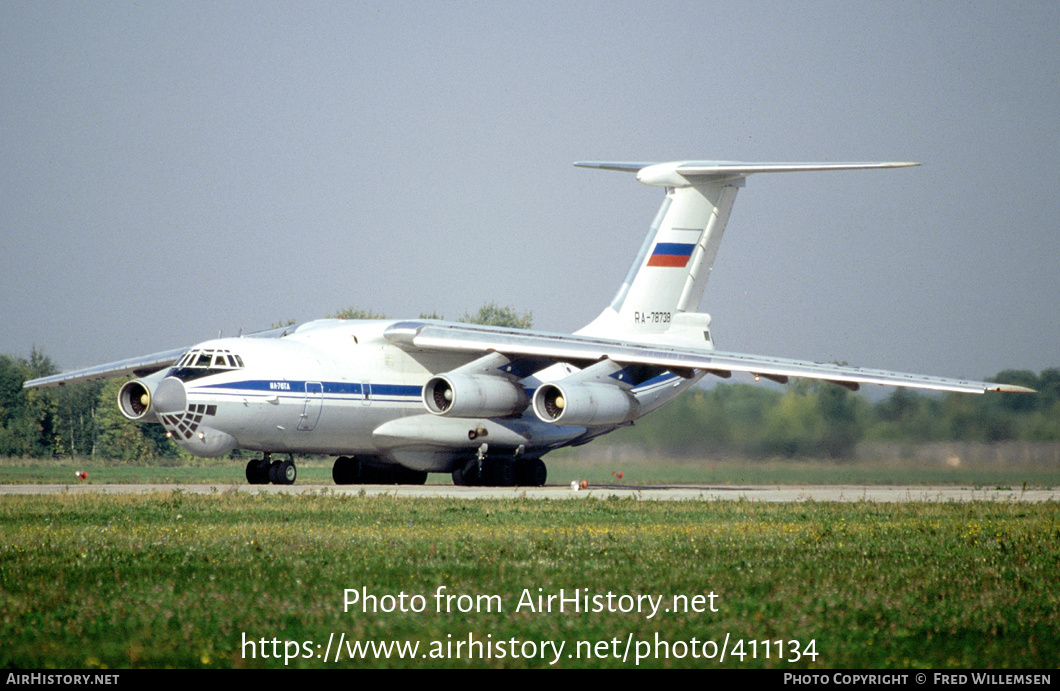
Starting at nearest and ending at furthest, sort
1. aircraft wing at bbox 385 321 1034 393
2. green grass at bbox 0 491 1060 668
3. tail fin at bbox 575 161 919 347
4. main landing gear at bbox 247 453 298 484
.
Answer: green grass at bbox 0 491 1060 668 < aircraft wing at bbox 385 321 1034 393 < main landing gear at bbox 247 453 298 484 < tail fin at bbox 575 161 919 347

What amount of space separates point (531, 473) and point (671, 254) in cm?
524

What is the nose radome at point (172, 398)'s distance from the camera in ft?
66.0

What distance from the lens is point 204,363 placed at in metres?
20.7

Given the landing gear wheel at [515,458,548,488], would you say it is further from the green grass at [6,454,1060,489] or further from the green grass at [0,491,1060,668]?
the green grass at [0,491,1060,668]

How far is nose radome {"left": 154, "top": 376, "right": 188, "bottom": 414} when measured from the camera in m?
20.1

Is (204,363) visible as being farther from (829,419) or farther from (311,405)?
(829,419)

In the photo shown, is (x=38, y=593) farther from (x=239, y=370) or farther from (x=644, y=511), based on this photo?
(x=239, y=370)

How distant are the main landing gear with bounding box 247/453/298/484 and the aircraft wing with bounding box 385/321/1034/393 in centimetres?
297

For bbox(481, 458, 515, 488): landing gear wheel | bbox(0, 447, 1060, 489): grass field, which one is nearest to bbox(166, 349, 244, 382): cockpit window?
bbox(0, 447, 1060, 489): grass field

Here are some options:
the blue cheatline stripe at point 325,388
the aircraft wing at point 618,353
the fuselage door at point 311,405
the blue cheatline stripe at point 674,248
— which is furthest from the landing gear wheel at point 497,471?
the blue cheatline stripe at point 674,248

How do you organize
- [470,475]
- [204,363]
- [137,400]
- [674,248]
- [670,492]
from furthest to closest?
[674,248] → [470,475] → [137,400] → [670,492] → [204,363]

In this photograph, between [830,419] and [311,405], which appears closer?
[311,405]

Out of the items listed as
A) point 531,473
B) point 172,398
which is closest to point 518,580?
point 172,398

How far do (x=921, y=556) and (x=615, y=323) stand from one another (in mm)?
15258
